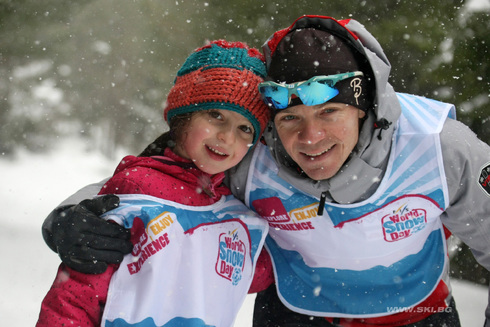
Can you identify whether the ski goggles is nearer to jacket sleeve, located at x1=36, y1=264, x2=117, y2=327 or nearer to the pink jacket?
the pink jacket

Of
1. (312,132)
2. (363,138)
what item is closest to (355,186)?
(363,138)

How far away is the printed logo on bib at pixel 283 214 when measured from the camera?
2463mm

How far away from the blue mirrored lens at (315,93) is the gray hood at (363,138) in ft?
0.69

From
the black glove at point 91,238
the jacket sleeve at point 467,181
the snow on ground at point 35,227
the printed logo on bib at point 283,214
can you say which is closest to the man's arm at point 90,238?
the black glove at point 91,238

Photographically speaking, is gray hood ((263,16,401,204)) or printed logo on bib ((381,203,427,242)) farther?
printed logo on bib ((381,203,427,242))

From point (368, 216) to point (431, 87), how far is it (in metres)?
3.43

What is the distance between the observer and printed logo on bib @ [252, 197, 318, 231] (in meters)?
2.46

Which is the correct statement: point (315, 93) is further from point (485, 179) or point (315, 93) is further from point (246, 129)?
point (485, 179)

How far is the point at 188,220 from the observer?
84.7 inches

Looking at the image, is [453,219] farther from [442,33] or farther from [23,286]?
[23,286]

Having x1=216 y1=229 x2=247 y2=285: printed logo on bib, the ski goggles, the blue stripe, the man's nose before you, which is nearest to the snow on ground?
the blue stripe

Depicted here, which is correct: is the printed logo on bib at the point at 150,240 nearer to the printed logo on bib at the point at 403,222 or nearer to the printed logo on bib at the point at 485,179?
the printed logo on bib at the point at 403,222

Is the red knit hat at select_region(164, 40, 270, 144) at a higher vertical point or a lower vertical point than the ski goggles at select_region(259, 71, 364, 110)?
higher

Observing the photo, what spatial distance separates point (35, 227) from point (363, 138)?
219 inches
